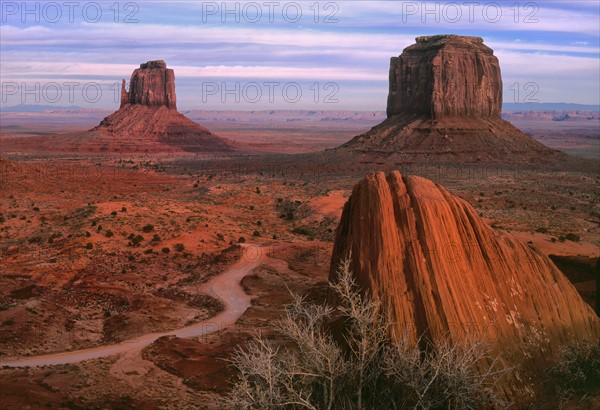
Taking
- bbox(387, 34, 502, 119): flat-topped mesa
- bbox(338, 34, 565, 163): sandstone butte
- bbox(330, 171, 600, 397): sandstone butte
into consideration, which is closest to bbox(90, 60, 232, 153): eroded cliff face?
bbox(338, 34, 565, 163): sandstone butte

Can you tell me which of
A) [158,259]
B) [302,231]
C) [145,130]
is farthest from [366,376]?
[145,130]

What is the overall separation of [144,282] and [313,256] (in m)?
8.80

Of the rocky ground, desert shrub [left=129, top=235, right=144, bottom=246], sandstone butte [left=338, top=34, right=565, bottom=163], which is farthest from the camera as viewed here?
sandstone butte [left=338, top=34, right=565, bottom=163]

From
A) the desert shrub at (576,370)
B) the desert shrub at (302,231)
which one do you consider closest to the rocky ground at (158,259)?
the desert shrub at (302,231)

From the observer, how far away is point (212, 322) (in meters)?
23.4

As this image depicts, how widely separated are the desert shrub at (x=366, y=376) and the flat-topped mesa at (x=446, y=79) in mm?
81431

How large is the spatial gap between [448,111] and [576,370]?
8141cm

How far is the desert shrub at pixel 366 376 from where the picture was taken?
11.3 m

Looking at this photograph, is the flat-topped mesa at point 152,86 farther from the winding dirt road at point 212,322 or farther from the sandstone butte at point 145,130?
the winding dirt road at point 212,322

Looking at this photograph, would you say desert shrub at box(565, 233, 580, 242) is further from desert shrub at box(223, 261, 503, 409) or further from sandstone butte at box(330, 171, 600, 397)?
desert shrub at box(223, 261, 503, 409)

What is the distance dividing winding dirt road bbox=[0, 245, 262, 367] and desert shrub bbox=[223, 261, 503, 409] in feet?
30.8

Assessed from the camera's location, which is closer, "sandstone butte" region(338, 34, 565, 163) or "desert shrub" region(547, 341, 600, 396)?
"desert shrub" region(547, 341, 600, 396)

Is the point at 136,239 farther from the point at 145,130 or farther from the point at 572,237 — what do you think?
the point at 145,130

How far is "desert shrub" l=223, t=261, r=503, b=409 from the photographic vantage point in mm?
11320
